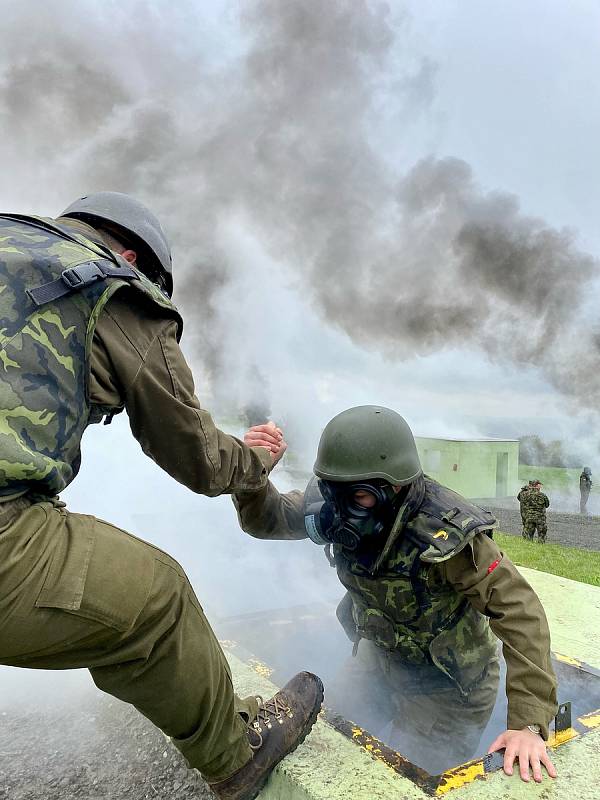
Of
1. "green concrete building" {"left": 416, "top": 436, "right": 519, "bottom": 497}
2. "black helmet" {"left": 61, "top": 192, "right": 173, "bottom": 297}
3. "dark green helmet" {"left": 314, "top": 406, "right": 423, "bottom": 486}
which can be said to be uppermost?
"black helmet" {"left": 61, "top": 192, "right": 173, "bottom": 297}

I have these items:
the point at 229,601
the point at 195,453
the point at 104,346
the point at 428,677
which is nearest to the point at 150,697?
the point at 195,453

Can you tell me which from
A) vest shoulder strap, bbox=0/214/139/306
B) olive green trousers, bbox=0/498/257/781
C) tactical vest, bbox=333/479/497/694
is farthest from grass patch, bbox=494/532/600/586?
vest shoulder strap, bbox=0/214/139/306

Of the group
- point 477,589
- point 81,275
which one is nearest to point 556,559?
point 477,589

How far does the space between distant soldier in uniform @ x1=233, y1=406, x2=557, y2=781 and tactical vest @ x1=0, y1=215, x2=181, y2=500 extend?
0.94 meters

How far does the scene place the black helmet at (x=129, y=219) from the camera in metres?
2.00

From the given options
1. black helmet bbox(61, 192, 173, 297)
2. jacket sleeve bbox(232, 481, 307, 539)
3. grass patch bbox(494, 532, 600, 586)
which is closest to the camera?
black helmet bbox(61, 192, 173, 297)

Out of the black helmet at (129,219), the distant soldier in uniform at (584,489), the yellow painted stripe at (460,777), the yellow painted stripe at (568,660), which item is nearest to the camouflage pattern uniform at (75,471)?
the black helmet at (129,219)

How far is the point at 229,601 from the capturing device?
4.69 m

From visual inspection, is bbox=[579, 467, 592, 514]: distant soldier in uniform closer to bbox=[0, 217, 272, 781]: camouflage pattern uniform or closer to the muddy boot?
the muddy boot

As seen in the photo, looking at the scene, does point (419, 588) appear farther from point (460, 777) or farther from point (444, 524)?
point (460, 777)

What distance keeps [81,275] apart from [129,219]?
0.64m

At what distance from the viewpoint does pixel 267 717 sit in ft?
6.70

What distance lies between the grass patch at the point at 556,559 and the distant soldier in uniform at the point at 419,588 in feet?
16.8

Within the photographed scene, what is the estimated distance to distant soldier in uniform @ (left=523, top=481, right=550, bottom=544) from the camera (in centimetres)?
1222
